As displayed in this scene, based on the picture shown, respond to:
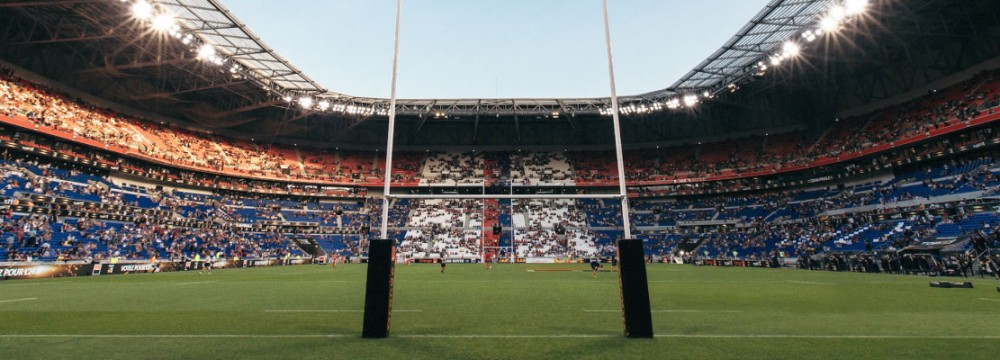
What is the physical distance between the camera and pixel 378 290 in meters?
6.71

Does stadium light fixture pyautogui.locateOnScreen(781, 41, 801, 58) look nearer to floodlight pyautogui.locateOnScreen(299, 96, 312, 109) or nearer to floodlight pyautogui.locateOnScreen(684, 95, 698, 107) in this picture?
floodlight pyautogui.locateOnScreen(684, 95, 698, 107)

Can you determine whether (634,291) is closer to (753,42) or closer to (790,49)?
(790,49)

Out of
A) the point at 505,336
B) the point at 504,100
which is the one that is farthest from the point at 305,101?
the point at 505,336

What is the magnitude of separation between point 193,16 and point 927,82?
194ft

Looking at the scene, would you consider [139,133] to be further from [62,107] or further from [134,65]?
[134,65]

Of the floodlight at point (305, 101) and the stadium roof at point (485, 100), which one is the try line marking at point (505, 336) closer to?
the stadium roof at point (485, 100)

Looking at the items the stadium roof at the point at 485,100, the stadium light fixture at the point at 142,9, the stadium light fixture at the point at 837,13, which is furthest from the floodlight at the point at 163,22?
the stadium light fixture at the point at 837,13

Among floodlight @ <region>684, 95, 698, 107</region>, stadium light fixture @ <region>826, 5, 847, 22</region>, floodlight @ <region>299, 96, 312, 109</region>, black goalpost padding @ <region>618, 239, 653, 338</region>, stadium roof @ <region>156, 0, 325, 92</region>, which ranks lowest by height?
black goalpost padding @ <region>618, 239, 653, 338</region>

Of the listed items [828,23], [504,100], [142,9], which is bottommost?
[828,23]

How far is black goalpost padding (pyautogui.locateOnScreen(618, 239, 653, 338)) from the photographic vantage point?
6.60 m

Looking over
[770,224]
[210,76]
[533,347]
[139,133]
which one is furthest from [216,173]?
[770,224]

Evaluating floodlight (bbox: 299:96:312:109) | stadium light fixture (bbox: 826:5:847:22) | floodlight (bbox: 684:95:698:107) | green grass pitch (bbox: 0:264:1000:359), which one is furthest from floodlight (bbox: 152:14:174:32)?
floodlight (bbox: 684:95:698:107)

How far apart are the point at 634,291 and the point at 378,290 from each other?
161 inches

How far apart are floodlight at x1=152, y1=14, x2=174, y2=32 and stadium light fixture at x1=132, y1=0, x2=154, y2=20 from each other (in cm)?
66
